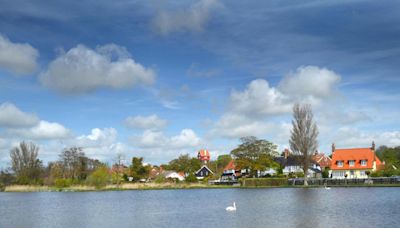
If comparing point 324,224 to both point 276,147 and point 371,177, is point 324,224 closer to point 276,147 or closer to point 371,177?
point 371,177

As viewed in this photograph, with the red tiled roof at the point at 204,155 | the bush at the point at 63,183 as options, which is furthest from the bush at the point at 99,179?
the red tiled roof at the point at 204,155

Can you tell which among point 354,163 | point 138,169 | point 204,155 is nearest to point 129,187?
point 138,169

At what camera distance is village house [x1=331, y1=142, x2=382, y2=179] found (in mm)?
93062

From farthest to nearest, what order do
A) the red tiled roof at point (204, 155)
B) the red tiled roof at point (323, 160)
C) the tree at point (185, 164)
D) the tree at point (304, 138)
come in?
the red tiled roof at point (204, 155) → the tree at point (185, 164) → the red tiled roof at point (323, 160) → the tree at point (304, 138)

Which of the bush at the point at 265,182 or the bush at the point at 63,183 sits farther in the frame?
the bush at the point at 63,183

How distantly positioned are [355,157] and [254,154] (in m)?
19.4

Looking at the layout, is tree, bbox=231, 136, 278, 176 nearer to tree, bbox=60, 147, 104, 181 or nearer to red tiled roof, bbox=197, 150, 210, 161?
tree, bbox=60, 147, 104, 181

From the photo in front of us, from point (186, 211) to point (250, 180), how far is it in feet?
154

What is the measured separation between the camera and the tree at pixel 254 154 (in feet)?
319

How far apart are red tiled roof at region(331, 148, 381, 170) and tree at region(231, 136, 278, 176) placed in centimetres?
1204

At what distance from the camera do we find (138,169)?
107m

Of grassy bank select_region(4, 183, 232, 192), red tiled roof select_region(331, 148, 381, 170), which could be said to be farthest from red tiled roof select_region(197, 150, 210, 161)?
red tiled roof select_region(331, 148, 381, 170)

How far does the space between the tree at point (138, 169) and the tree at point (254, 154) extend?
21.0 metres

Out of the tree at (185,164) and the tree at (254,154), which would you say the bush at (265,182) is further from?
the tree at (185,164)
